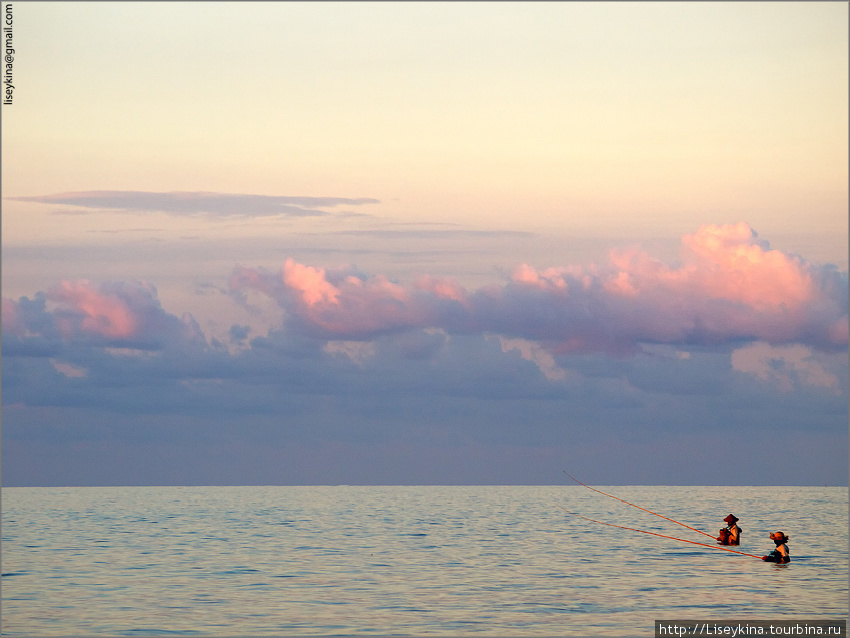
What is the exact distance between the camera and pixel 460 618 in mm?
28688

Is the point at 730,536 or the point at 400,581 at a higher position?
the point at 730,536

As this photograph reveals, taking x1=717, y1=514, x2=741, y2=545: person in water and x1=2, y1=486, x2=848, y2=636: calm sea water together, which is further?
x1=717, y1=514, x2=741, y2=545: person in water

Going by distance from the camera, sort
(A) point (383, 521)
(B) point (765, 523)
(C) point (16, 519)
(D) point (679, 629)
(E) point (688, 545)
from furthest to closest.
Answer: (C) point (16, 519)
(A) point (383, 521)
(B) point (765, 523)
(E) point (688, 545)
(D) point (679, 629)

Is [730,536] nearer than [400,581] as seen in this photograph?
No

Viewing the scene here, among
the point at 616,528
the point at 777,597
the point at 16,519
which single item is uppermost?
the point at 777,597

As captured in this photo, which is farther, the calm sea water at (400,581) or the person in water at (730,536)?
the person in water at (730,536)

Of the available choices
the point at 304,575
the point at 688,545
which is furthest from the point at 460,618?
the point at 688,545

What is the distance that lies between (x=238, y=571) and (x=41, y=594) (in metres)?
8.09

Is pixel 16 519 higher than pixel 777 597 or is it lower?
lower

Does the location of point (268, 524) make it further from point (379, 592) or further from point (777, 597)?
point (777, 597)

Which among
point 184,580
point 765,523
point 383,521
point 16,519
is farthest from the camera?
point 16,519

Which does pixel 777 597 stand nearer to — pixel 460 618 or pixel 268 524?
pixel 460 618

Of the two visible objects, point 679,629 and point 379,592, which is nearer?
point 679,629

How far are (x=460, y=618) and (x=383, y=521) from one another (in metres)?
44.7
